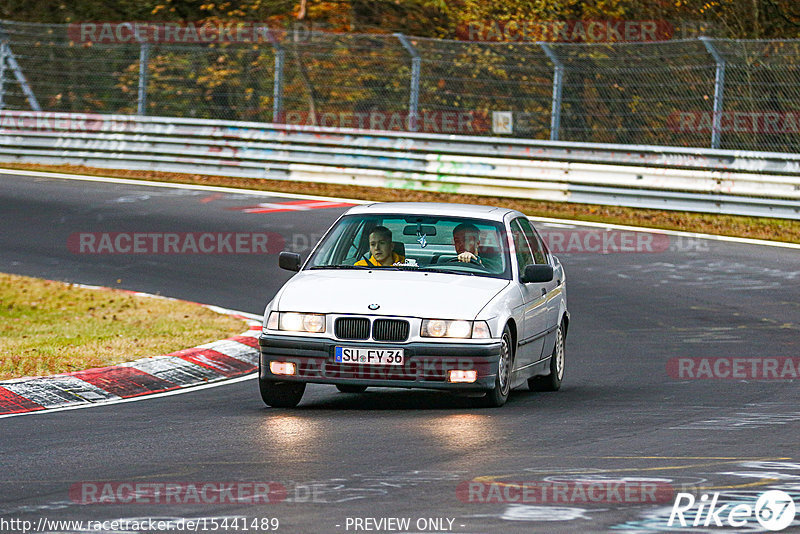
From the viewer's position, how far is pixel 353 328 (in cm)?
937

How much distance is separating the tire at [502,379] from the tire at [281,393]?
1237mm

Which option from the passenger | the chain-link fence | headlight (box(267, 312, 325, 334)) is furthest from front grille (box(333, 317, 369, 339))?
the chain-link fence

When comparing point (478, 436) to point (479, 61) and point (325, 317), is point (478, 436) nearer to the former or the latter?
point (325, 317)

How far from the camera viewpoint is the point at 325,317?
942cm

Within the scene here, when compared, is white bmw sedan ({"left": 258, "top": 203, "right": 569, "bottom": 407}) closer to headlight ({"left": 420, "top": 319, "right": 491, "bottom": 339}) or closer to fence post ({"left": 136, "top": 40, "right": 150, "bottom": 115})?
headlight ({"left": 420, "top": 319, "right": 491, "bottom": 339})

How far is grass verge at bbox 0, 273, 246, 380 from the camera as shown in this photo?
37.2ft

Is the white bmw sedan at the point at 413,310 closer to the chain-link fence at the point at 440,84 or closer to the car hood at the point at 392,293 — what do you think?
the car hood at the point at 392,293

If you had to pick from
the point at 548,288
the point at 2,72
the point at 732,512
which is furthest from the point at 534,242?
the point at 2,72

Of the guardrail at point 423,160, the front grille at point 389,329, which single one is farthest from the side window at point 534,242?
the guardrail at point 423,160

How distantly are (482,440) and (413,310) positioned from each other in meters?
1.37

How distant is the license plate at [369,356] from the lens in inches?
365

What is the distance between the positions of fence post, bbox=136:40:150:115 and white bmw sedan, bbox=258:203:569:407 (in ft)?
60.0

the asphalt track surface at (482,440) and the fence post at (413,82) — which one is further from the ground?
the fence post at (413,82)

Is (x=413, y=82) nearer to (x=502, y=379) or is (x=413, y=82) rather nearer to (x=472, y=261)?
(x=472, y=261)
